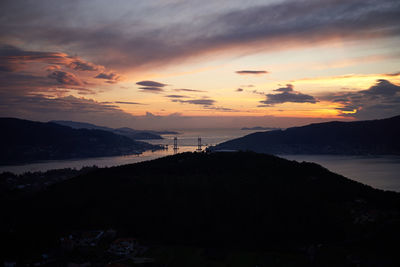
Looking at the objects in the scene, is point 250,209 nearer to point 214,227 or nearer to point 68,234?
point 214,227

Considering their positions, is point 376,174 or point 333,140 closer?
point 376,174

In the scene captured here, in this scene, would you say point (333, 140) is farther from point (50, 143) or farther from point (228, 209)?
point (50, 143)

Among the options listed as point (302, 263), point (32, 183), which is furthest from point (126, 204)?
point (32, 183)

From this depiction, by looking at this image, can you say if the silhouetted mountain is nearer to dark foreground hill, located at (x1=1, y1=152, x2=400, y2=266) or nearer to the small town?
dark foreground hill, located at (x1=1, y1=152, x2=400, y2=266)

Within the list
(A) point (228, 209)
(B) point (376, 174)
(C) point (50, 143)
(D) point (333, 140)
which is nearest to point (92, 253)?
(A) point (228, 209)

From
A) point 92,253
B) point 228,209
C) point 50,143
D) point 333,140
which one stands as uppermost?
point 333,140

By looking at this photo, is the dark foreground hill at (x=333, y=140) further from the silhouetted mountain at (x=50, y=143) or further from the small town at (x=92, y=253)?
the small town at (x=92, y=253)
